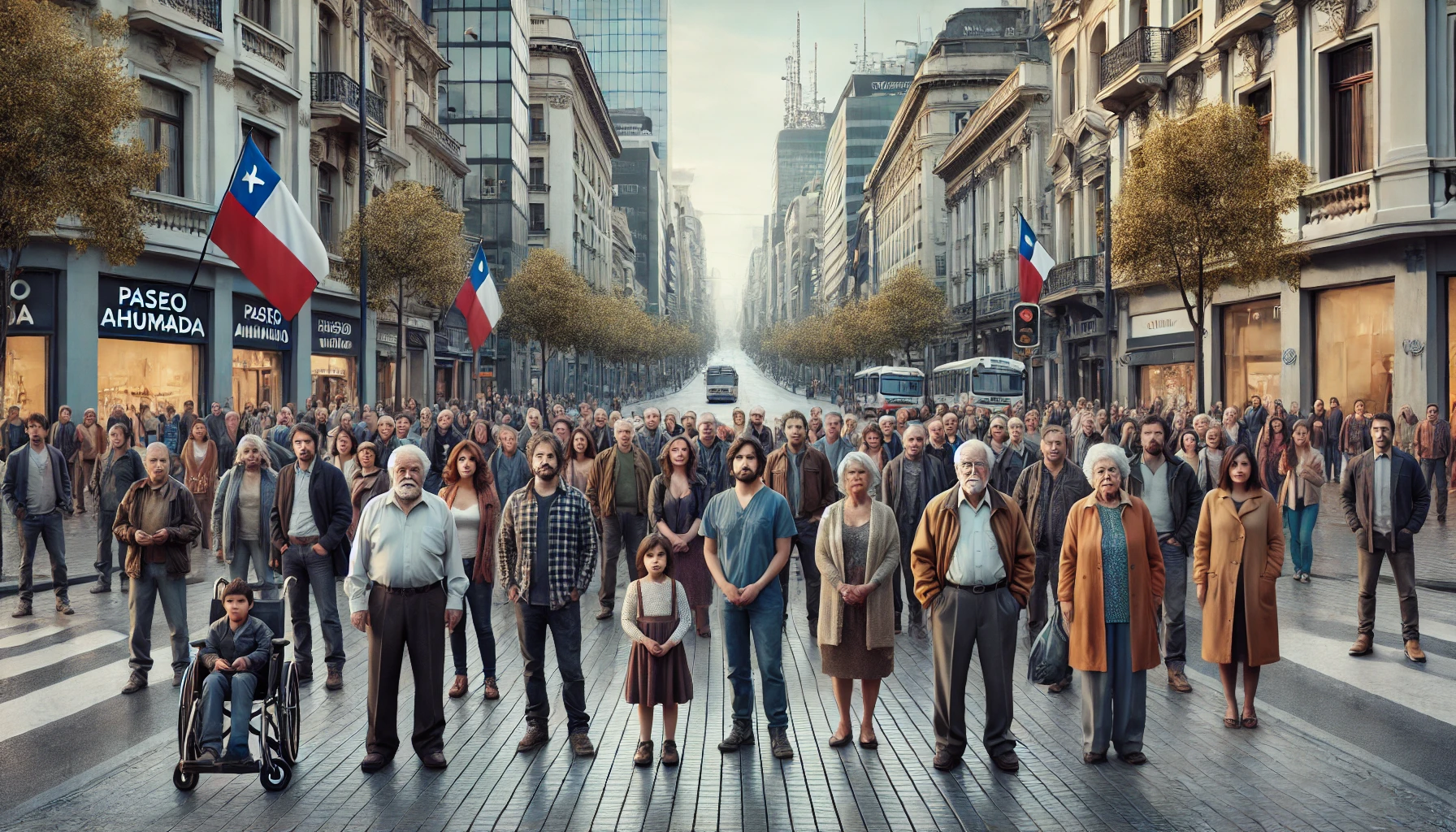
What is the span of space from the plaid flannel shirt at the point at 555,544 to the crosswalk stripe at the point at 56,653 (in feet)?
14.4

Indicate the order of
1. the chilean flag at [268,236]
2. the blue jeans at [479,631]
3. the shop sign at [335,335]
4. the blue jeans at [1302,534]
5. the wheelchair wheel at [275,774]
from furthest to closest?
the shop sign at [335,335]
the chilean flag at [268,236]
the blue jeans at [1302,534]
the blue jeans at [479,631]
the wheelchair wheel at [275,774]

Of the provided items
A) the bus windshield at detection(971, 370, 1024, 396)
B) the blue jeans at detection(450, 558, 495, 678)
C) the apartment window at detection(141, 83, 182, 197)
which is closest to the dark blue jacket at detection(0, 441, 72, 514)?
the blue jeans at detection(450, 558, 495, 678)

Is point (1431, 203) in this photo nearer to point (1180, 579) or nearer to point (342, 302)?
point (1180, 579)

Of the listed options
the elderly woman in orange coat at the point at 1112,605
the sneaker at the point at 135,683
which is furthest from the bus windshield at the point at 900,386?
the elderly woman in orange coat at the point at 1112,605

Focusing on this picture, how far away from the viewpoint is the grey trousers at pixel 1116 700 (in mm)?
6461

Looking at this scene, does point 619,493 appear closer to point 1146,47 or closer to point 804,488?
point 804,488

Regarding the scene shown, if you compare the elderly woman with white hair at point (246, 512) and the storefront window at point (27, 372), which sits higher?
the storefront window at point (27, 372)

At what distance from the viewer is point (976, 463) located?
643cm

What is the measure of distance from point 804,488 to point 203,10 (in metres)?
22.5

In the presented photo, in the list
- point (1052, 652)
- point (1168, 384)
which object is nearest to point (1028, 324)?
point (1168, 384)

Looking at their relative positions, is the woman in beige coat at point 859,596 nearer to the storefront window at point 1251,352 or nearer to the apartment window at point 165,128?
the apartment window at point 165,128

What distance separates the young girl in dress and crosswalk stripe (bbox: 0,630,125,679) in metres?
5.17

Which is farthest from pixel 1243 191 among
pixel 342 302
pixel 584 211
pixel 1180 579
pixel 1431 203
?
pixel 584 211

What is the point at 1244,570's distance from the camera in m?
7.30
